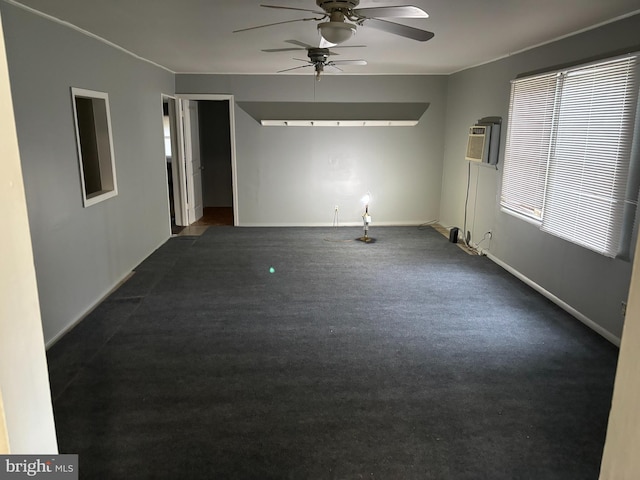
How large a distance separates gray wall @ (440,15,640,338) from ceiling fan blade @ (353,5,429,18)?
1.88m

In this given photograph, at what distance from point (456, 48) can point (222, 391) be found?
374 centimetres

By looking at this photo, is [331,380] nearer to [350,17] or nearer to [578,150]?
[350,17]

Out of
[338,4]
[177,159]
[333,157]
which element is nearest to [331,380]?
[338,4]

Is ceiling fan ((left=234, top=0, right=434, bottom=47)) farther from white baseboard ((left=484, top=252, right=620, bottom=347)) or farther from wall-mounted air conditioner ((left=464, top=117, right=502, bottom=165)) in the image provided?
wall-mounted air conditioner ((left=464, top=117, right=502, bottom=165))

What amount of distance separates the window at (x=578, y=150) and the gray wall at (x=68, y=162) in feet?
13.1

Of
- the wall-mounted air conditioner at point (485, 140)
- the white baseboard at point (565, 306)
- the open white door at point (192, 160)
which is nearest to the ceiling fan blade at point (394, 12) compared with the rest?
the white baseboard at point (565, 306)

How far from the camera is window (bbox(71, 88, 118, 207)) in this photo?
14.1 ft

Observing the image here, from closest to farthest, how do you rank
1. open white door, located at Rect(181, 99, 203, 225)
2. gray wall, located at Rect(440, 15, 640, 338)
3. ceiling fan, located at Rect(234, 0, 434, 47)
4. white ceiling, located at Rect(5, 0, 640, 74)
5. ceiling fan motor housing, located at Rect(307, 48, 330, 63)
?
ceiling fan, located at Rect(234, 0, 434, 47)
white ceiling, located at Rect(5, 0, 640, 74)
gray wall, located at Rect(440, 15, 640, 338)
ceiling fan motor housing, located at Rect(307, 48, 330, 63)
open white door, located at Rect(181, 99, 203, 225)

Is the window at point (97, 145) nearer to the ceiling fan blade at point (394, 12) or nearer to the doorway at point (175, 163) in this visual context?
the doorway at point (175, 163)

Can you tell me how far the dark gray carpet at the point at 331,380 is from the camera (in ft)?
7.40

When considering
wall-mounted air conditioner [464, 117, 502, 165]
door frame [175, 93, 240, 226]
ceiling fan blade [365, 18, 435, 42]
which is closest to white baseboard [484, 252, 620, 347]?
wall-mounted air conditioner [464, 117, 502, 165]

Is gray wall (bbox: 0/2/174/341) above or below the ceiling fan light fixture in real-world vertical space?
below

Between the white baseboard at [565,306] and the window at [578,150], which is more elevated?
the window at [578,150]

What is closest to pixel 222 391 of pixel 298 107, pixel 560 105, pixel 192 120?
pixel 560 105
